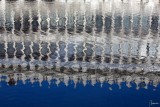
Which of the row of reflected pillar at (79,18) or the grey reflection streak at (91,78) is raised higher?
the row of reflected pillar at (79,18)

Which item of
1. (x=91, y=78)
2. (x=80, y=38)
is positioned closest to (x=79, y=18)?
(x=80, y=38)

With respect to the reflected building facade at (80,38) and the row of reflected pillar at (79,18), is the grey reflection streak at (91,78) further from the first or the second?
the row of reflected pillar at (79,18)

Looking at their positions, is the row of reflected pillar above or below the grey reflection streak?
above

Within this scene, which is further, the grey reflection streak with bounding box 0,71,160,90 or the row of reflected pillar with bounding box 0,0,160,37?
the row of reflected pillar with bounding box 0,0,160,37

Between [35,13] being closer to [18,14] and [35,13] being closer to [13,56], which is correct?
[18,14]

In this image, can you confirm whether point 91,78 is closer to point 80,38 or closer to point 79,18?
point 80,38

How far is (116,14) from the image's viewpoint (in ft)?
78.4

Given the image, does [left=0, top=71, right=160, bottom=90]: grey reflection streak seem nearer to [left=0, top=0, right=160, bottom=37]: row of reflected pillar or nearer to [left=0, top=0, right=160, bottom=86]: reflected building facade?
[left=0, top=0, right=160, bottom=86]: reflected building facade

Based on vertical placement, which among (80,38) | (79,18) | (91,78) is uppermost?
(79,18)

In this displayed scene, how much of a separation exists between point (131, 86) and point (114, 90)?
1.81 feet

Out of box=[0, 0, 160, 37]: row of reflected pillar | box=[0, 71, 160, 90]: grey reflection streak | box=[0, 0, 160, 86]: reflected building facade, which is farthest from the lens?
box=[0, 0, 160, 37]: row of reflected pillar

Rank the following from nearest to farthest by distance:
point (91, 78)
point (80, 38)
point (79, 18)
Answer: point (91, 78) < point (80, 38) < point (79, 18)

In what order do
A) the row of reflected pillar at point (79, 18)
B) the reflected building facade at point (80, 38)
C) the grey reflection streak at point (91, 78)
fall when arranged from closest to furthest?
1. the grey reflection streak at point (91, 78)
2. the reflected building facade at point (80, 38)
3. the row of reflected pillar at point (79, 18)

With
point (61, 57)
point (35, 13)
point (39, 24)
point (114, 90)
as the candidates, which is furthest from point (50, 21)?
point (114, 90)
